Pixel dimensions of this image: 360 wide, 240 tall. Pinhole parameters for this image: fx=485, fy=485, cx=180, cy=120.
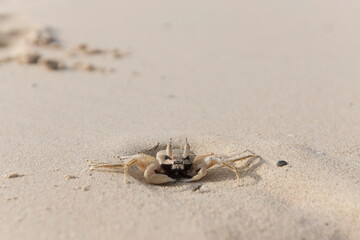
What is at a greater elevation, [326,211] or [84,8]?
[84,8]

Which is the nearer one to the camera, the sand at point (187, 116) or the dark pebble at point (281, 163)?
the sand at point (187, 116)

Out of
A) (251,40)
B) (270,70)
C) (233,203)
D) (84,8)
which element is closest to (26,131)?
(233,203)


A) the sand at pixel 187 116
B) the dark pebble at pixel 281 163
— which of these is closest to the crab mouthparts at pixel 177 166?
the sand at pixel 187 116

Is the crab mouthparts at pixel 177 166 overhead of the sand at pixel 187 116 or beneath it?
beneath

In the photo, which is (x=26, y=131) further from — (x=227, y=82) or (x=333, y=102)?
(x=333, y=102)

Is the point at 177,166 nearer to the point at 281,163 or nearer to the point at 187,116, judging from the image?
the point at 281,163

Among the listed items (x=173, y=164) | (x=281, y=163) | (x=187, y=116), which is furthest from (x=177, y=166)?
(x=187, y=116)

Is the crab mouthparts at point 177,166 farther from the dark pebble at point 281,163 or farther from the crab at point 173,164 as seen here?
the dark pebble at point 281,163
